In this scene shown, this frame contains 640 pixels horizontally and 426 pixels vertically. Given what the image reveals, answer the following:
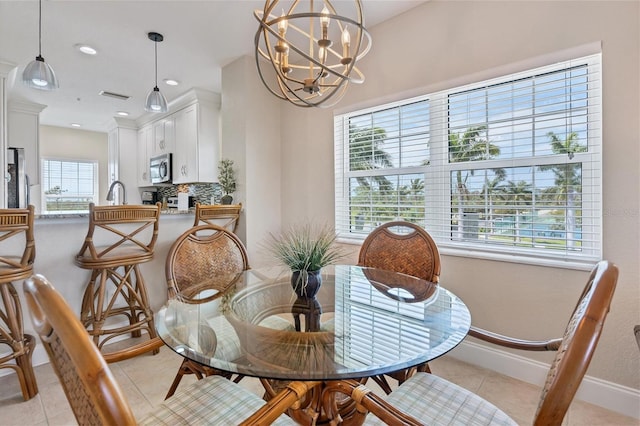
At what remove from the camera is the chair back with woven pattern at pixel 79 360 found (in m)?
0.55

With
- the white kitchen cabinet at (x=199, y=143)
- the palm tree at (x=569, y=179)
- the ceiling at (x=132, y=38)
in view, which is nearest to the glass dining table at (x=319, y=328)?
the palm tree at (x=569, y=179)

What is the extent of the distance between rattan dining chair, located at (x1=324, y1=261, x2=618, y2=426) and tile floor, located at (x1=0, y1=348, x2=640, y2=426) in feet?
2.97

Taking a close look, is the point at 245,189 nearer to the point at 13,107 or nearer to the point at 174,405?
the point at 174,405

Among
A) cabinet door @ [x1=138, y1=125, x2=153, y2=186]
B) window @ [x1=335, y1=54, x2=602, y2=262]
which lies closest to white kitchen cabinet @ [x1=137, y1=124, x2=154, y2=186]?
cabinet door @ [x1=138, y1=125, x2=153, y2=186]

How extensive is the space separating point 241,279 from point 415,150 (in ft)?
5.59

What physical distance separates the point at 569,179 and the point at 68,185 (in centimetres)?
814

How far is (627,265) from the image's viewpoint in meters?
1.67

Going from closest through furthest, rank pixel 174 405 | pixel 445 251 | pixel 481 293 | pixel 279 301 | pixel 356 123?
pixel 174 405 → pixel 279 301 → pixel 481 293 → pixel 445 251 → pixel 356 123

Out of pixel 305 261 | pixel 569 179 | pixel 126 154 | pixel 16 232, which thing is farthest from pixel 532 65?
pixel 126 154

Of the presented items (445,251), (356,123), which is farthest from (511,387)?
(356,123)

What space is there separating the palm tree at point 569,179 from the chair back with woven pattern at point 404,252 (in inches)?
30.7

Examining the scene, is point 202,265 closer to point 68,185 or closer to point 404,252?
point 404,252

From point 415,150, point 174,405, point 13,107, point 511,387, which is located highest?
point 13,107

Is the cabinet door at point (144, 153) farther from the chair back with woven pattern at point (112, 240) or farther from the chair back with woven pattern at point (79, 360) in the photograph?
the chair back with woven pattern at point (79, 360)
